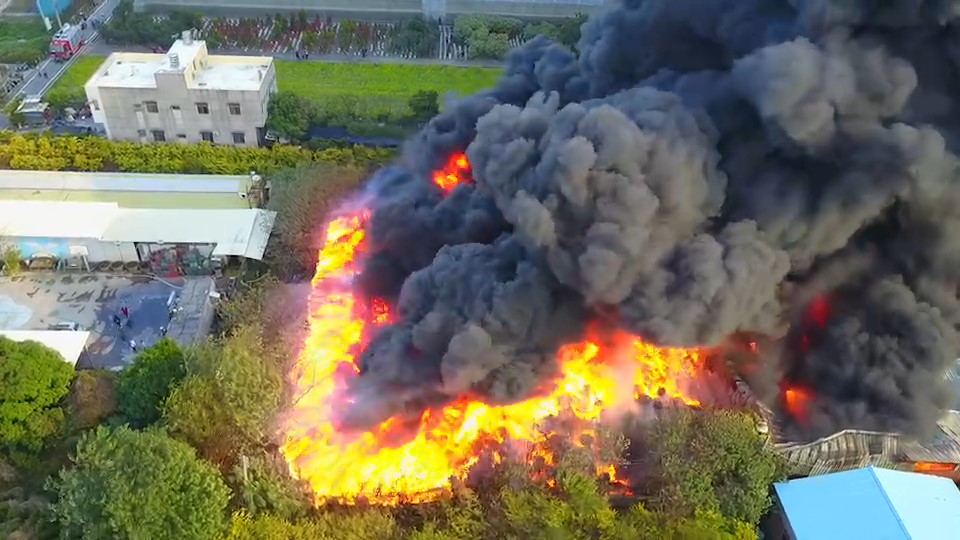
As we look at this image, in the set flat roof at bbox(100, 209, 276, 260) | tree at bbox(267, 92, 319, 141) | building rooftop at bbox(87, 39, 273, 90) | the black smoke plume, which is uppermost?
the black smoke plume

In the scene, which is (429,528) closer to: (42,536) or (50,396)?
(42,536)

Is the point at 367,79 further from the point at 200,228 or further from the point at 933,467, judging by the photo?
the point at 933,467

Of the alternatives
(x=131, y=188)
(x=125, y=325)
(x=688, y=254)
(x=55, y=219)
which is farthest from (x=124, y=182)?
(x=688, y=254)

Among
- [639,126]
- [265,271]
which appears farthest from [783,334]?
[265,271]

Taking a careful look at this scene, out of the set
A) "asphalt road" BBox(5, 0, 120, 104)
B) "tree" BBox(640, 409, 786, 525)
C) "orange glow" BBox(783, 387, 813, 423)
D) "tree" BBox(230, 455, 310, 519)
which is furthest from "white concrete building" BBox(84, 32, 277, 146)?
"orange glow" BBox(783, 387, 813, 423)

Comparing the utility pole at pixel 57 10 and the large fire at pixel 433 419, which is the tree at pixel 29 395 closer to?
the large fire at pixel 433 419

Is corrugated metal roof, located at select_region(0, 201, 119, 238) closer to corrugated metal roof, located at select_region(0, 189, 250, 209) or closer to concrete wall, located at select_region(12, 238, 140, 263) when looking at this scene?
concrete wall, located at select_region(12, 238, 140, 263)
